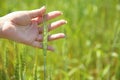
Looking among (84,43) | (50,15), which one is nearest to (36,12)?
(50,15)

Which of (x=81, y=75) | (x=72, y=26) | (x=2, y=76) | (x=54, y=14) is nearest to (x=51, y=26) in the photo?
(x=54, y=14)

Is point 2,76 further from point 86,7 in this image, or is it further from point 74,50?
point 86,7

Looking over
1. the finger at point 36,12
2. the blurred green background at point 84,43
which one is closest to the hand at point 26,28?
the finger at point 36,12

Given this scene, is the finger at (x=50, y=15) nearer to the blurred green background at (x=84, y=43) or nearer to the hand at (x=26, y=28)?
the hand at (x=26, y=28)

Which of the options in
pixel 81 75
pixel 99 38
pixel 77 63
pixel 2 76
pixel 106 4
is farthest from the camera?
pixel 106 4

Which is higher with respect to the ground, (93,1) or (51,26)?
(51,26)

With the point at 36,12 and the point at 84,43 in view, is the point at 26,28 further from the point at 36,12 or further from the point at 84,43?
the point at 84,43

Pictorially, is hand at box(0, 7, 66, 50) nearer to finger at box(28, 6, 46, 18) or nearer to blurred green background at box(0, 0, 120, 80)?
finger at box(28, 6, 46, 18)
